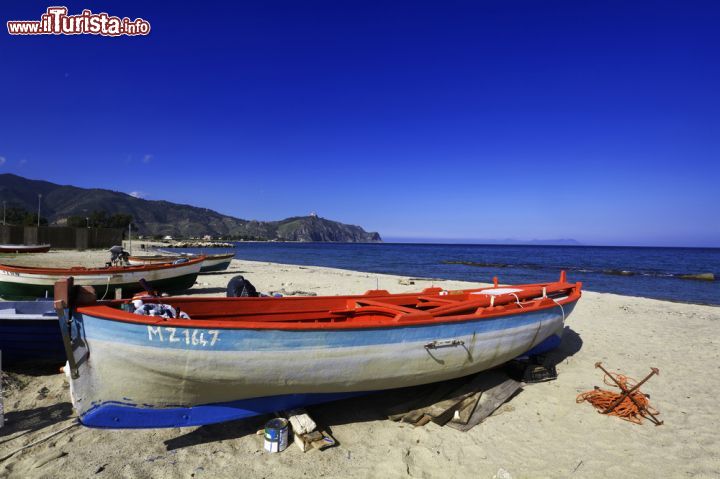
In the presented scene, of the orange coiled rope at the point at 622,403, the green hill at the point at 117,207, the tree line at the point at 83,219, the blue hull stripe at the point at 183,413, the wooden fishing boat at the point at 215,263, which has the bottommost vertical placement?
the orange coiled rope at the point at 622,403

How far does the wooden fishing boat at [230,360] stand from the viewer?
145 inches

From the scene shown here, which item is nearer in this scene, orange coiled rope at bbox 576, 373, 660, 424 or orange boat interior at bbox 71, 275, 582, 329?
orange boat interior at bbox 71, 275, 582, 329

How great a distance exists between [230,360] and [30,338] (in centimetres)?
357

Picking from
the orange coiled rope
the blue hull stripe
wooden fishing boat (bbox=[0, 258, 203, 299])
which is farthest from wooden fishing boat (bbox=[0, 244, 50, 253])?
the orange coiled rope

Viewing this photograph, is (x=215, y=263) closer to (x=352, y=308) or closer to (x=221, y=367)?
(x=352, y=308)

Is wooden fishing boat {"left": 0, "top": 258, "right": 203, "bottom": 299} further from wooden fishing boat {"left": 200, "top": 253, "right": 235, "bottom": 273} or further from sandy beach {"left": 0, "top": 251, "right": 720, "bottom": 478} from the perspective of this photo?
wooden fishing boat {"left": 200, "top": 253, "right": 235, "bottom": 273}

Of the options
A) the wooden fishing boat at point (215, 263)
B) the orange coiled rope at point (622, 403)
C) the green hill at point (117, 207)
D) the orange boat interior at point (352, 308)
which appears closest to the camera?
the orange boat interior at point (352, 308)

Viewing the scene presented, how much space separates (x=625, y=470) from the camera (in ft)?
12.7

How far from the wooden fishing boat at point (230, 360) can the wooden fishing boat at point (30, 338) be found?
1.67m

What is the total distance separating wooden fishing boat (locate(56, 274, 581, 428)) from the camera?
12.1 ft

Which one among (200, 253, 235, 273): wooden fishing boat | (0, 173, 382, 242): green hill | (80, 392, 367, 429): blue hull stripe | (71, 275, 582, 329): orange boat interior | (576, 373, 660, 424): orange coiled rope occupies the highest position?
(0, 173, 382, 242): green hill

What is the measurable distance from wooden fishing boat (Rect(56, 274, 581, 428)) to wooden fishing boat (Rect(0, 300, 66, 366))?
5.47ft

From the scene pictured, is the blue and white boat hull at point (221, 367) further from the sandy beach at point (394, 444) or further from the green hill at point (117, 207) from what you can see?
the green hill at point (117, 207)

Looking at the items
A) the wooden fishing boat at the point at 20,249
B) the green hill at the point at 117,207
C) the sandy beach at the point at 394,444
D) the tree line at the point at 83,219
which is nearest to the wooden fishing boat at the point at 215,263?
the sandy beach at the point at 394,444
